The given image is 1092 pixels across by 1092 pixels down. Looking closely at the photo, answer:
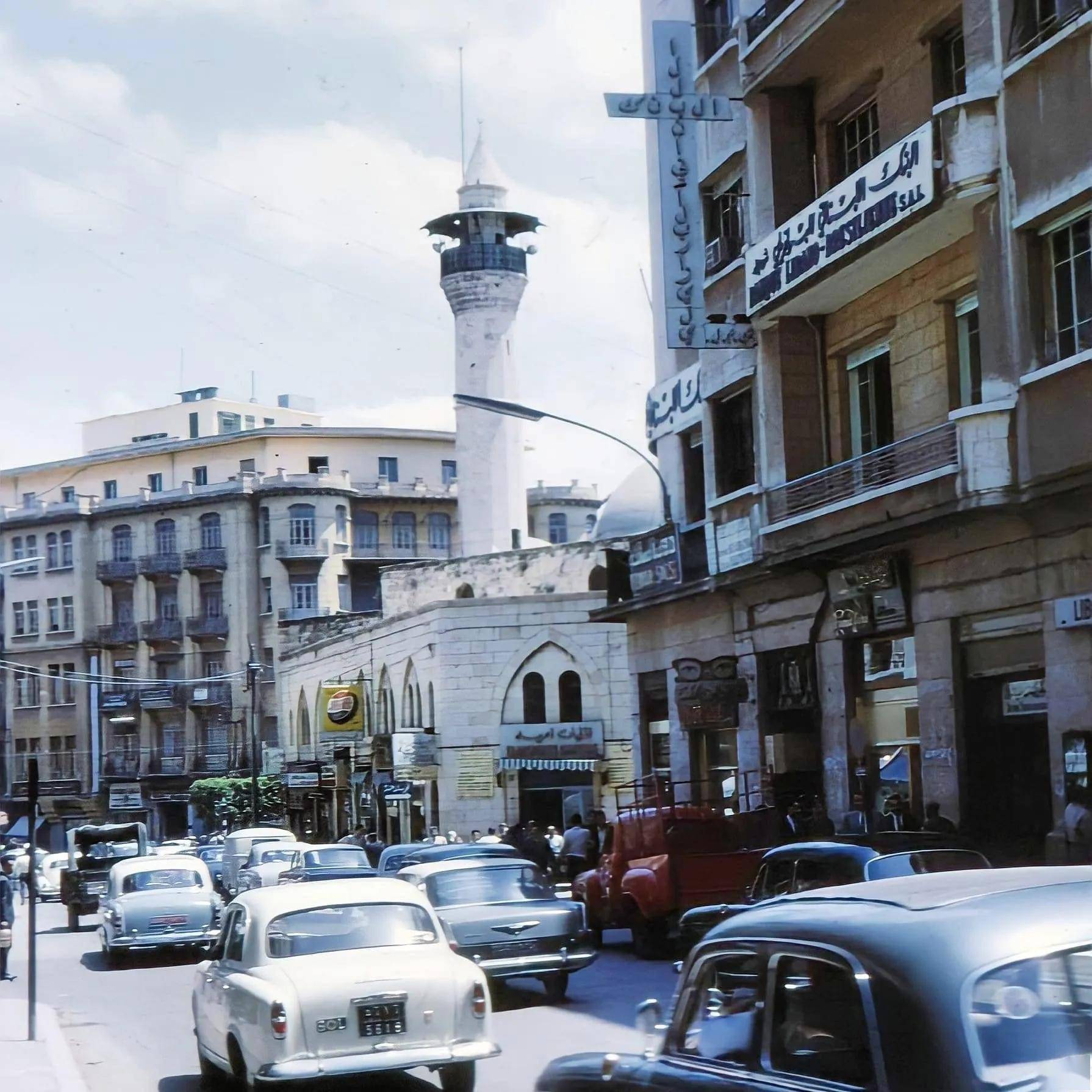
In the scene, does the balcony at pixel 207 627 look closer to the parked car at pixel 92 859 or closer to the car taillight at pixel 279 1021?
the parked car at pixel 92 859

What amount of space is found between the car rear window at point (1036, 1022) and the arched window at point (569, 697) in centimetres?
4832

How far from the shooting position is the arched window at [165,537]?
289ft

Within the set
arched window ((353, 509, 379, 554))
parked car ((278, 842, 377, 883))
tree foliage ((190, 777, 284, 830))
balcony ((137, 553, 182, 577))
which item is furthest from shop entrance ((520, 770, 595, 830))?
balcony ((137, 553, 182, 577))

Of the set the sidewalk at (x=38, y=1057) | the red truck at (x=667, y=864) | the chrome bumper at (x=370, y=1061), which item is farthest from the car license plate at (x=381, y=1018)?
the red truck at (x=667, y=864)

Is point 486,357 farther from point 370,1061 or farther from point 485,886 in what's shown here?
A: point 370,1061

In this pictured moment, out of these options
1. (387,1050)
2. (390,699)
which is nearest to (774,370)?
(387,1050)

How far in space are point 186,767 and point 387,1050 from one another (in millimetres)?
76141

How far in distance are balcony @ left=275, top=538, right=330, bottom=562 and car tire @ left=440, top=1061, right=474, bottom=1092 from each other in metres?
73.6

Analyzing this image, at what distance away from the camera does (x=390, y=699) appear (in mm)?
59375

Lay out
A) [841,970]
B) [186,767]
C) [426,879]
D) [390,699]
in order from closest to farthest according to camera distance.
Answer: [841,970], [426,879], [390,699], [186,767]

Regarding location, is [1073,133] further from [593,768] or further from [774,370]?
[593,768]

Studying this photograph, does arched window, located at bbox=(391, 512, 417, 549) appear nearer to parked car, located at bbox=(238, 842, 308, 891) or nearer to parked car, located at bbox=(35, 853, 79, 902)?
parked car, located at bbox=(35, 853, 79, 902)

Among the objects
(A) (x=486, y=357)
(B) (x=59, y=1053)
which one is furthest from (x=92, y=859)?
(A) (x=486, y=357)

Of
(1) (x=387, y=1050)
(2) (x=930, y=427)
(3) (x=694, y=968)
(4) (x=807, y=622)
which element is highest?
(2) (x=930, y=427)
